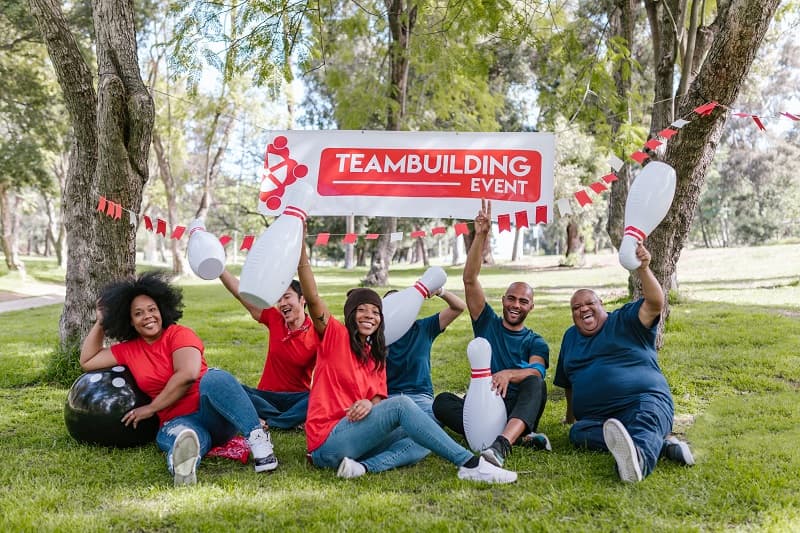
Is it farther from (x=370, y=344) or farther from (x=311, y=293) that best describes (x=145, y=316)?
(x=370, y=344)

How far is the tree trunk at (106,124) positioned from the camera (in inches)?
198

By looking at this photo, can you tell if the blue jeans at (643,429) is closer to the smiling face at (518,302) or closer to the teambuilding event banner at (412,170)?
the smiling face at (518,302)

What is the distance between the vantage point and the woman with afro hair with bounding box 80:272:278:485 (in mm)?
3578

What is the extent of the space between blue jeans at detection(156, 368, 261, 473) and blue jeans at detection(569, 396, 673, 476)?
1805mm

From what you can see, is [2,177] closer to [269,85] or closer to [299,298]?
[269,85]

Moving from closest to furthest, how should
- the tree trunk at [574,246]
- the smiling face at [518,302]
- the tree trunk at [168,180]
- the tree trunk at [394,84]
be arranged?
the smiling face at [518,302]
the tree trunk at [394,84]
the tree trunk at [168,180]
the tree trunk at [574,246]

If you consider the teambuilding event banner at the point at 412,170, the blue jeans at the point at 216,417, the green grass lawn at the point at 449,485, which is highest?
the teambuilding event banner at the point at 412,170

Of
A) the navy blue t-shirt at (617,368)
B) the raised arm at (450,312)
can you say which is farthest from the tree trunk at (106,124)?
the navy blue t-shirt at (617,368)

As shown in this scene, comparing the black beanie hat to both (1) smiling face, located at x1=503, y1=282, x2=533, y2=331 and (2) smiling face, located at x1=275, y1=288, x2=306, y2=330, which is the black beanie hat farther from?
(1) smiling face, located at x1=503, y1=282, x2=533, y2=331

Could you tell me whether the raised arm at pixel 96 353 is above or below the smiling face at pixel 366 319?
Answer: below

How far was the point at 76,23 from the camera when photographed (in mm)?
13859

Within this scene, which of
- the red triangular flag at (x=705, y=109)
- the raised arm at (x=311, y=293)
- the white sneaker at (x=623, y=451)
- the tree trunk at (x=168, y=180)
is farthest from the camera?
the tree trunk at (x=168, y=180)

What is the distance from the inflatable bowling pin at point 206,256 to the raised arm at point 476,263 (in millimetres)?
1342

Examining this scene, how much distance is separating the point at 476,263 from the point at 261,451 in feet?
5.21
